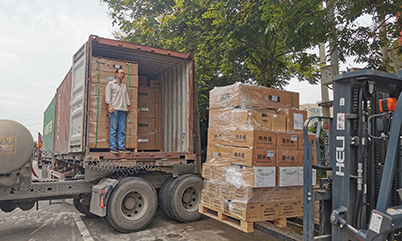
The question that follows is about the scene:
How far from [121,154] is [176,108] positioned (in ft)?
6.68

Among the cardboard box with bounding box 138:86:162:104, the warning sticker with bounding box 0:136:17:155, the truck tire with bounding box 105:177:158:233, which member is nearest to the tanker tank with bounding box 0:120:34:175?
the warning sticker with bounding box 0:136:17:155

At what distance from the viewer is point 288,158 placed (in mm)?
4234

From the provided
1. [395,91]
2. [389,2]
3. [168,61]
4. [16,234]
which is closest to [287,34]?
[389,2]

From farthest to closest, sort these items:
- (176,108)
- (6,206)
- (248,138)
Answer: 1. (176,108)
2. (6,206)
3. (248,138)

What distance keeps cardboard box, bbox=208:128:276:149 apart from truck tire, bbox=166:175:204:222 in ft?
6.87

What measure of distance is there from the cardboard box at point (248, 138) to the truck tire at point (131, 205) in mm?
2159

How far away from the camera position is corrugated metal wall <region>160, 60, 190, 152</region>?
6.91 meters

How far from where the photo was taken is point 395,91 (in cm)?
318

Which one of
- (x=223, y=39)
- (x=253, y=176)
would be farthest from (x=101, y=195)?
(x=223, y=39)

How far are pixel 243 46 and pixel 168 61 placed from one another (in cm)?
227

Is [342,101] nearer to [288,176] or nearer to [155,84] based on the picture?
[288,176]

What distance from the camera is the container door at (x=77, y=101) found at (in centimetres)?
568

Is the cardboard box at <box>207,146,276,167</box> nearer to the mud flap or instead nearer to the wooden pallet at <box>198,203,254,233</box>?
the wooden pallet at <box>198,203,254,233</box>

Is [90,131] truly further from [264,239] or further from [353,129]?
[353,129]
